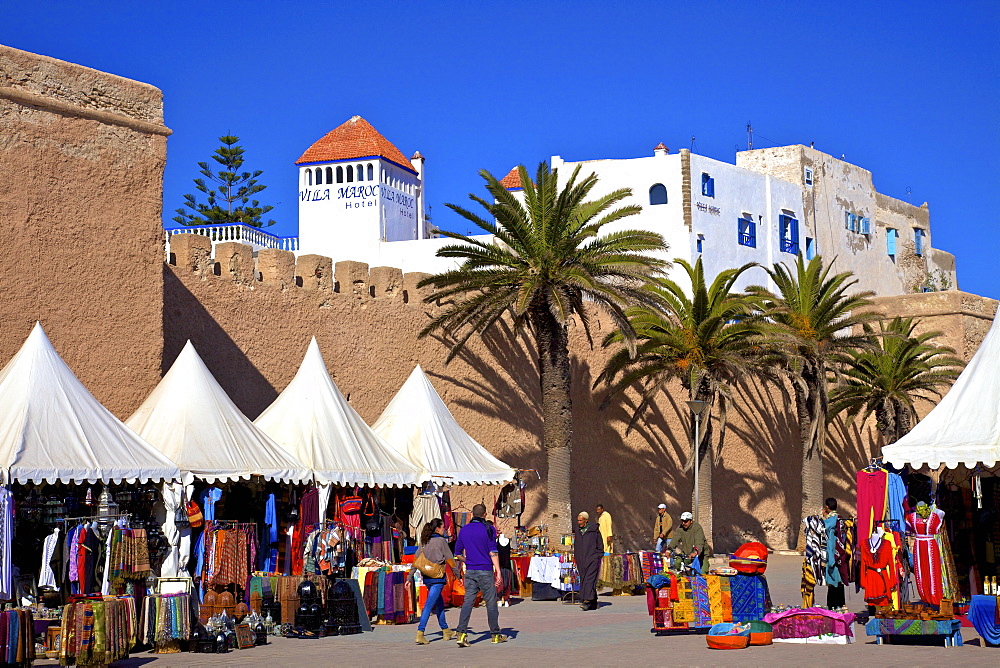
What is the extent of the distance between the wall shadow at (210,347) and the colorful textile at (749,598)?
8351mm

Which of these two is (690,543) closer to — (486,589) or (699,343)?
(486,589)

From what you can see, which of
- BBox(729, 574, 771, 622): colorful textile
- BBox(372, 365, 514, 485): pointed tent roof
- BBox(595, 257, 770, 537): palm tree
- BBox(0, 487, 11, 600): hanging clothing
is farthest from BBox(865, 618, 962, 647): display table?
BBox(595, 257, 770, 537): palm tree

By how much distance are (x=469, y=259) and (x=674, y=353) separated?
4.86 meters

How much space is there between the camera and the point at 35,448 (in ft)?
39.6

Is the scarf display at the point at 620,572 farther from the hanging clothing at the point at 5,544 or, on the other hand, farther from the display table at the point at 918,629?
the hanging clothing at the point at 5,544

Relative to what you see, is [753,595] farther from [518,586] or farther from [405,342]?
[405,342]

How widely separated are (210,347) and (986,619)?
11.0 metres

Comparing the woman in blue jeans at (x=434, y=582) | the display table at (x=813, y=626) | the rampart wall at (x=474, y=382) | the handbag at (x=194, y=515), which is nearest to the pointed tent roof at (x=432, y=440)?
the rampart wall at (x=474, y=382)

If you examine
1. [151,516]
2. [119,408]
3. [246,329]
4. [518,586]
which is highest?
[246,329]

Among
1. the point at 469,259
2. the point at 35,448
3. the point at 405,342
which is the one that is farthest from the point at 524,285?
the point at 35,448

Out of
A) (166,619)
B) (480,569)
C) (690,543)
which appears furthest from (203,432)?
(690,543)

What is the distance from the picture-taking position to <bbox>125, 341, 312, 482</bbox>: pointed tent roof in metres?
13.9

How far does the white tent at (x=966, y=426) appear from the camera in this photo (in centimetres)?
1277

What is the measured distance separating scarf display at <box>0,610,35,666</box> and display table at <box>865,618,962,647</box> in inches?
277
